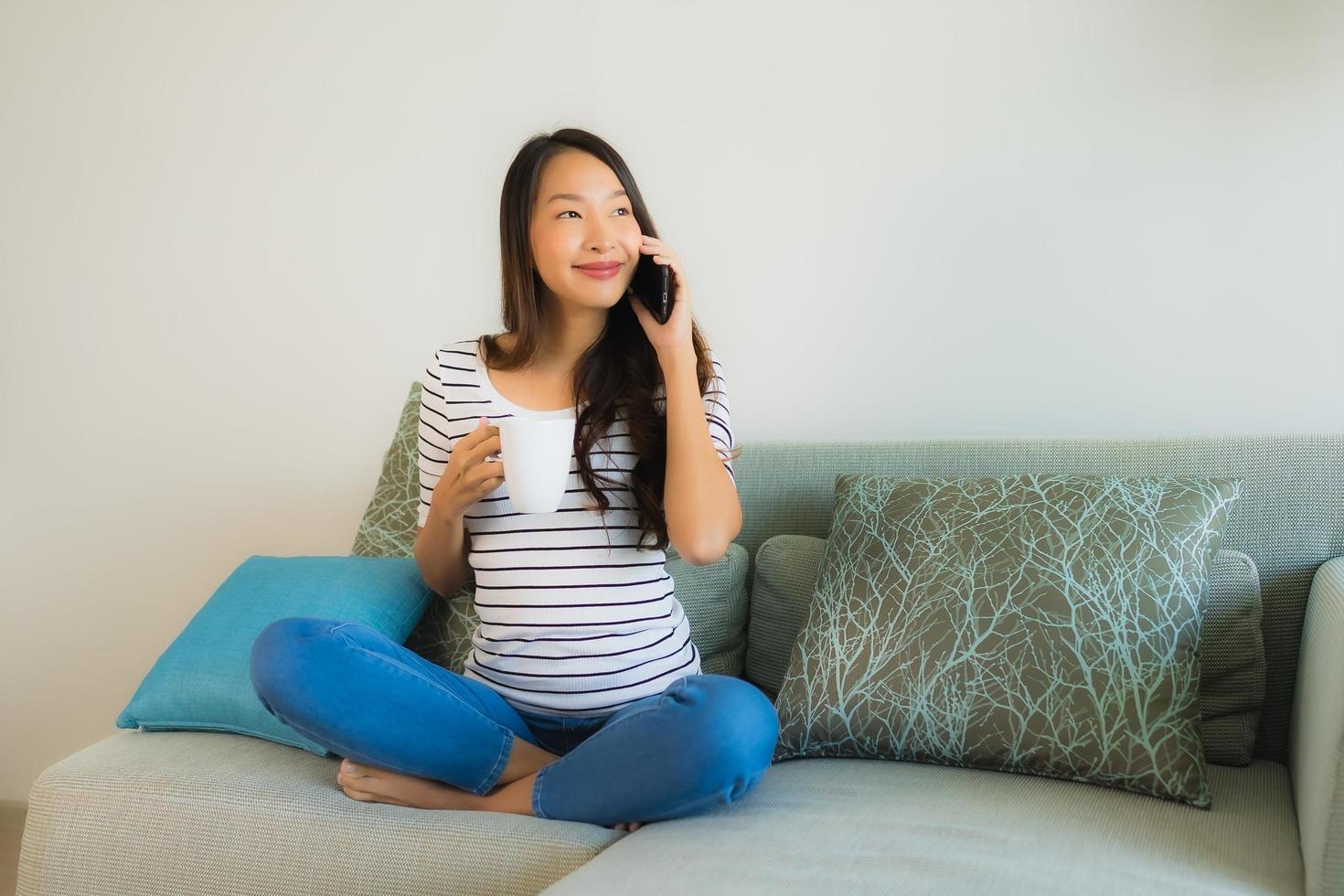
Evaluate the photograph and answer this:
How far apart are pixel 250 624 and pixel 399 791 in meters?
0.46

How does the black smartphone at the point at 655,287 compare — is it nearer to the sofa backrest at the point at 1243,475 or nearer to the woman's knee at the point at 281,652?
the sofa backrest at the point at 1243,475

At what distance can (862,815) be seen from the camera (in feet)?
4.09

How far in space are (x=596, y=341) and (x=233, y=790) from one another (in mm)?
735

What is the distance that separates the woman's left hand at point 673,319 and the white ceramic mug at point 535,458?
0.30 meters

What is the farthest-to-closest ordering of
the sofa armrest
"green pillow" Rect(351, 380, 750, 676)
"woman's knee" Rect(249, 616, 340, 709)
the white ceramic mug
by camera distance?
"green pillow" Rect(351, 380, 750, 676) < "woman's knee" Rect(249, 616, 340, 709) < the white ceramic mug < the sofa armrest

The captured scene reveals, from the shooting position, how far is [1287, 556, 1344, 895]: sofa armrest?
102cm

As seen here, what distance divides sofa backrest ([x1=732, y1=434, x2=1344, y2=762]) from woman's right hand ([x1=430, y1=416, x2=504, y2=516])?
54cm

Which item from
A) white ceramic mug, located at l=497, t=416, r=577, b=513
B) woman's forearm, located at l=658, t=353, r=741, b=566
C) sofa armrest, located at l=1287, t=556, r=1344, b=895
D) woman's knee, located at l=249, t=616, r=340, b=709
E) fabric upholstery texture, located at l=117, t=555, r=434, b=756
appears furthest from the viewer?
fabric upholstery texture, located at l=117, t=555, r=434, b=756

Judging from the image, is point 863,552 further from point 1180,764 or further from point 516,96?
point 516,96

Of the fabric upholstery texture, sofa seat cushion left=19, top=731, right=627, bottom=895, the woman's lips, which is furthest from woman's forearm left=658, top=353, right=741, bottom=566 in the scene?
the fabric upholstery texture

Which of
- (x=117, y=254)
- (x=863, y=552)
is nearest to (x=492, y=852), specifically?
(x=863, y=552)

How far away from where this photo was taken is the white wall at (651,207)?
175 cm

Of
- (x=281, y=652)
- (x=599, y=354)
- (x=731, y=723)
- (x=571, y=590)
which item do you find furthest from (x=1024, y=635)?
(x=281, y=652)

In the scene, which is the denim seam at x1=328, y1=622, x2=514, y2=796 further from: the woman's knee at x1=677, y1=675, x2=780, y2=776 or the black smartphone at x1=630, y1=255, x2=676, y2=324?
the black smartphone at x1=630, y1=255, x2=676, y2=324
